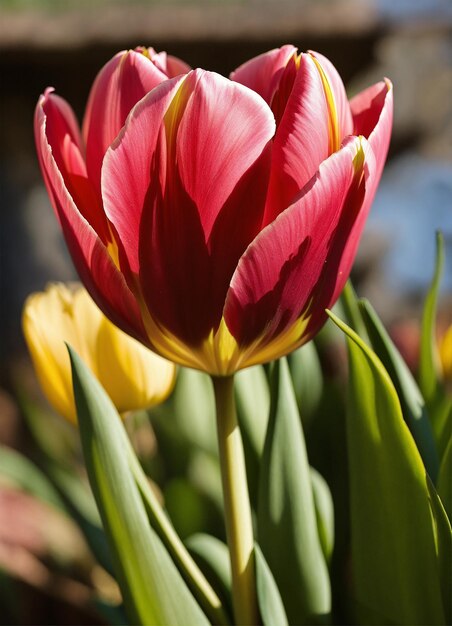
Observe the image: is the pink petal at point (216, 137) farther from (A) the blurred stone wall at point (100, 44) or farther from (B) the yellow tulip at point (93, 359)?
(A) the blurred stone wall at point (100, 44)

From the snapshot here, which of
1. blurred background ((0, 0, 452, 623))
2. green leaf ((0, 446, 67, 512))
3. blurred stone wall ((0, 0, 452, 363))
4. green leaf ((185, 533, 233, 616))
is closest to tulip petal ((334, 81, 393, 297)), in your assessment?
green leaf ((185, 533, 233, 616))

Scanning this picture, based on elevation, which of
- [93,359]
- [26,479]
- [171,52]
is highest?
[171,52]

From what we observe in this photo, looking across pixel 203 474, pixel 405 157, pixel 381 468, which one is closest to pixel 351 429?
pixel 381 468

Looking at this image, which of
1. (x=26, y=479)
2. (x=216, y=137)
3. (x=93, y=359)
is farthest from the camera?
(x=26, y=479)

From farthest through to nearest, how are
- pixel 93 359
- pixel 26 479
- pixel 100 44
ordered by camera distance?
pixel 100 44 → pixel 26 479 → pixel 93 359

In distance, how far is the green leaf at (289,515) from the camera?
0.26 meters

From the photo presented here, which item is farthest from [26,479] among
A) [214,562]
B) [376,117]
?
[376,117]

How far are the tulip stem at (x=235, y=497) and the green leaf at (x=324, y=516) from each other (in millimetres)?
56

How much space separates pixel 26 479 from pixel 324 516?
20 cm

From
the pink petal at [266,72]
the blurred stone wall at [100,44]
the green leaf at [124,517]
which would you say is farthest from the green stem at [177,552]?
the blurred stone wall at [100,44]

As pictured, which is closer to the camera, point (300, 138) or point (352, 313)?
point (300, 138)

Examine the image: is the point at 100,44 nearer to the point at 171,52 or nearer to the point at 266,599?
the point at 171,52

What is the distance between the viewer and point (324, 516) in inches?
11.8

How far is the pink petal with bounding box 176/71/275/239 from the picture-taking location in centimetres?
20
